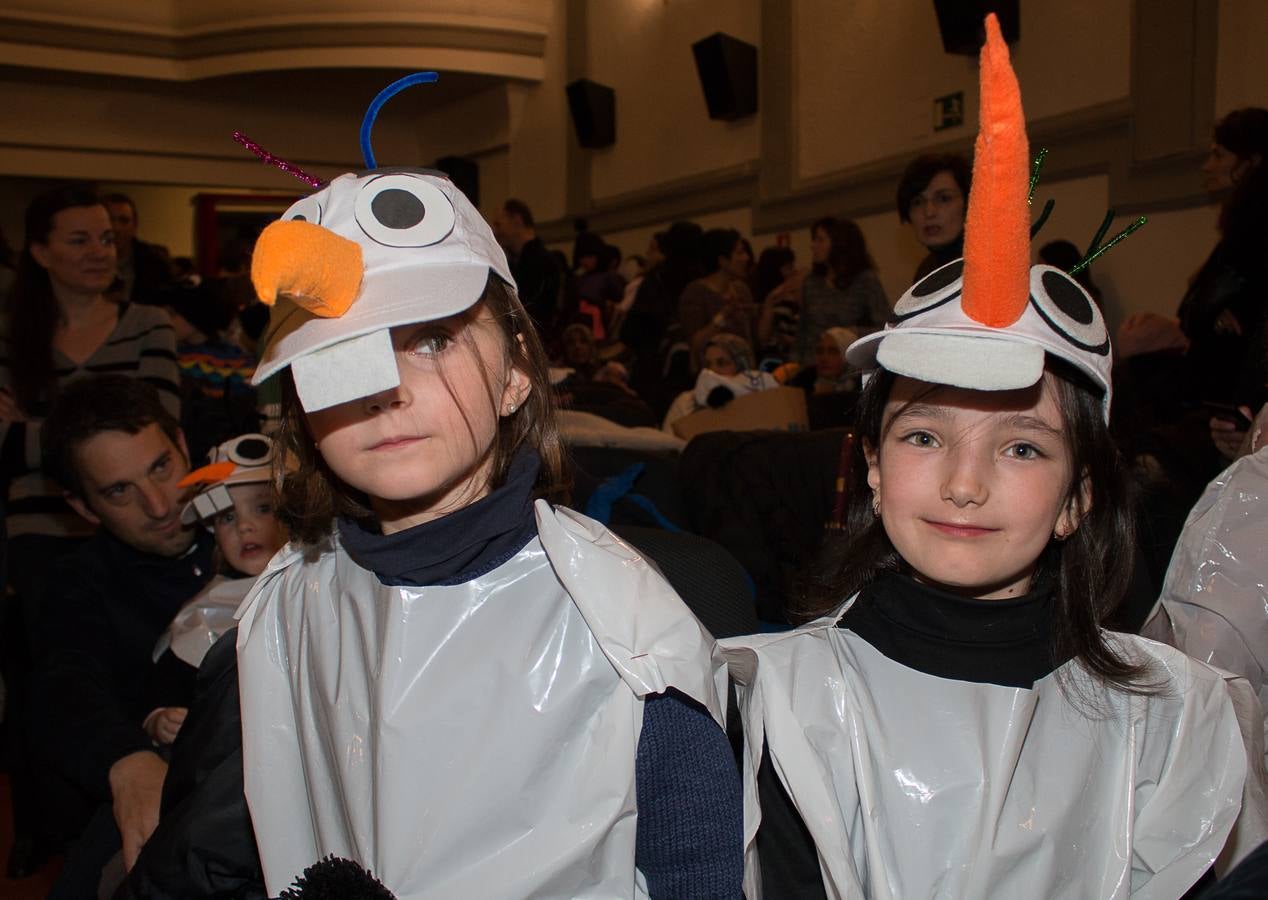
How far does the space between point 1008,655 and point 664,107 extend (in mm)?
8176

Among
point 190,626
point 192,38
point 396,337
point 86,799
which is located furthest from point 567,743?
point 192,38

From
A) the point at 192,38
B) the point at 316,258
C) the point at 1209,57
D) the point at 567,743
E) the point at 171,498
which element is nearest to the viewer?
the point at 316,258

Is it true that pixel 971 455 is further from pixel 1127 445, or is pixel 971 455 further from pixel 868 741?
pixel 1127 445

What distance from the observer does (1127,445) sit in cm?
202

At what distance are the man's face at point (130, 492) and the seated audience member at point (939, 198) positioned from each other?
2261 millimetres

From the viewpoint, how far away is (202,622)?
6.40 feet

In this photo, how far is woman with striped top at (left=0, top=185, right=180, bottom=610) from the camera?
2766 mm

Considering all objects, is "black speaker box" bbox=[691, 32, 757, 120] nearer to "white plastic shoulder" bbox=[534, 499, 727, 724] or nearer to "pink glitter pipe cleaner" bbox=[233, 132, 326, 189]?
"pink glitter pipe cleaner" bbox=[233, 132, 326, 189]

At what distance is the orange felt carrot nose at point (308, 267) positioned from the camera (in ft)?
3.33

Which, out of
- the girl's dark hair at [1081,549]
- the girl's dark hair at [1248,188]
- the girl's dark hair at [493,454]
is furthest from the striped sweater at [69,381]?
the girl's dark hair at [1248,188]

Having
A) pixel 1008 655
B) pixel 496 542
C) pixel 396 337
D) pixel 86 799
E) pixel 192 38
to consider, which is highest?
pixel 192 38

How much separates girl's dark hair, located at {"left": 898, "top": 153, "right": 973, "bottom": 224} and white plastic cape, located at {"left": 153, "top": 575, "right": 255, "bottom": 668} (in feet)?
7.95

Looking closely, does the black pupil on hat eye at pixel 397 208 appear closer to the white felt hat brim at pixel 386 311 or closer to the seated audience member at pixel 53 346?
the white felt hat brim at pixel 386 311

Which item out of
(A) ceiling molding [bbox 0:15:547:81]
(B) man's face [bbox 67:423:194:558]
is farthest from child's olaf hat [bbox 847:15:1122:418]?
(A) ceiling molding [bbox 0:15:547:81]
